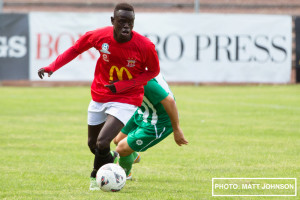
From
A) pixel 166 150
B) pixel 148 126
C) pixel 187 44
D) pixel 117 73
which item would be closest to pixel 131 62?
pixel 117 73

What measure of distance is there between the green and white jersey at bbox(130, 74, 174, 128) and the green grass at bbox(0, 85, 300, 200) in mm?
610

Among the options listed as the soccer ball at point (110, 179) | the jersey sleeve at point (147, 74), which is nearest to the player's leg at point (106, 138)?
the soccer ball at point (110, 179)

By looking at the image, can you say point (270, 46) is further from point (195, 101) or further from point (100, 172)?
point (100, 172)

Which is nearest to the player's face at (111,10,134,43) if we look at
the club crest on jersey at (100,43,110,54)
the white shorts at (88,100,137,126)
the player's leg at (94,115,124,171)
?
the club crest on jersey at (100,43,110,54)

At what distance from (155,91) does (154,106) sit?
288mm

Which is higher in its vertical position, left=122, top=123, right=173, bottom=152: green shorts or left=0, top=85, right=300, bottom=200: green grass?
left=122, top=123, right=173, bottom=152: green shorts

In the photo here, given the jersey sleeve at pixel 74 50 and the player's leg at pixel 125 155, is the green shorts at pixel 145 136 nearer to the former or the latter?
the player's leg at pixel 125 155

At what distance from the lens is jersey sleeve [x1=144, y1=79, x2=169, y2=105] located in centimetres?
674

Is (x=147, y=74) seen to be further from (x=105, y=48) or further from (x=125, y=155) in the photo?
(x=125, y=155)

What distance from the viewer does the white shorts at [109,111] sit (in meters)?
6.38

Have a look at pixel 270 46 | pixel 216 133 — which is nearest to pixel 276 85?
pixel 270 46

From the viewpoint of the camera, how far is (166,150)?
9172mm

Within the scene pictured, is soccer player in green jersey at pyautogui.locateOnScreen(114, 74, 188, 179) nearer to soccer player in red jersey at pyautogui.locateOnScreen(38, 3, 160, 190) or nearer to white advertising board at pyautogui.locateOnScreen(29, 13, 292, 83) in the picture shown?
soccer player in red jersey at pyautogui.locateOnScreen(38, 3, 160, 190)

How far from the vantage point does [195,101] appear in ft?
54.0
